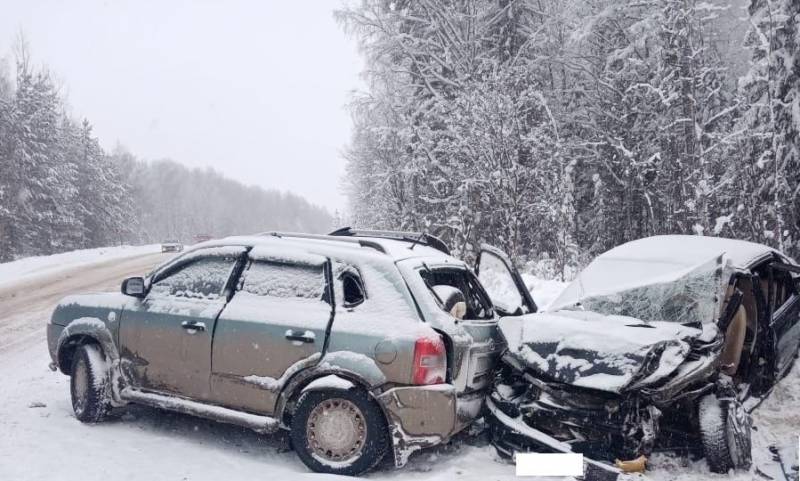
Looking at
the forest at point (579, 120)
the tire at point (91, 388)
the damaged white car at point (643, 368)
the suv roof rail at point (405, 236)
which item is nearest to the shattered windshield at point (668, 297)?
the damaged white car at point (643, 368)

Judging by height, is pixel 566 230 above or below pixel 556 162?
below

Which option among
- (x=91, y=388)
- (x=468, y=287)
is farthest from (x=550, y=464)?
(x=91, y=388)

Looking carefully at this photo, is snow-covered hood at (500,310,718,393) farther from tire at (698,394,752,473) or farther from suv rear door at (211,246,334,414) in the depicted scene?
suv rear door at (211,246,334,414)

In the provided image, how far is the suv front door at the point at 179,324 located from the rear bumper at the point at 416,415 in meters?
1.57

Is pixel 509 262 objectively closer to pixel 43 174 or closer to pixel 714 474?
pixel 714 474

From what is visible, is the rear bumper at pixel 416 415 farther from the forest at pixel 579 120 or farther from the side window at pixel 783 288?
the forest at pixel 579 120

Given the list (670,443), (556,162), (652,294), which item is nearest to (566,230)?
(556,162)

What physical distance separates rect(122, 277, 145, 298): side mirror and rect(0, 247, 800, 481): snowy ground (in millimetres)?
1123

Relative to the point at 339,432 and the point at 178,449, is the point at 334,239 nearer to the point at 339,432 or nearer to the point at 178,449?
the point at 339,432

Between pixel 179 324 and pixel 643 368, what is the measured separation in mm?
3530

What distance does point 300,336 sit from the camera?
4422 millimetres

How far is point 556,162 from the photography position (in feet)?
47.2

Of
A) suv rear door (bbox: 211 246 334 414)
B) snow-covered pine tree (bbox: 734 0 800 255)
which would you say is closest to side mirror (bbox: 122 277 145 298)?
suv rear door (bbox: 211 246 334 414)

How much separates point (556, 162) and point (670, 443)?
410 inches
